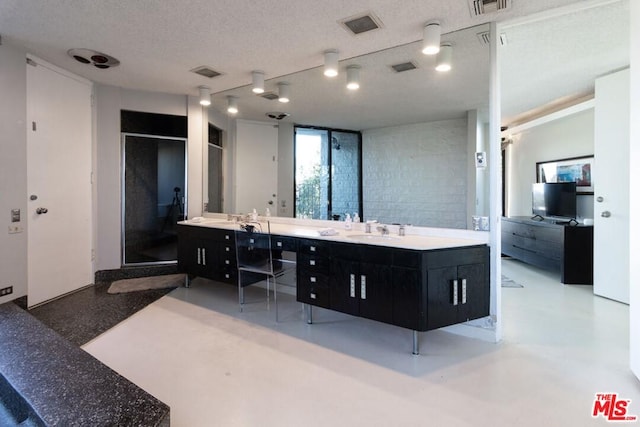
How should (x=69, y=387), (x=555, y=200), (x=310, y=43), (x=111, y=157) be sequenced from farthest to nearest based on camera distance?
(x=555, y=200) → (x=111, y=157) → (x=310, y=43) → (x=69, y=387)

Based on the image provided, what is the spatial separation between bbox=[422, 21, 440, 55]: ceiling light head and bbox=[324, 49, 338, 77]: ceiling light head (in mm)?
830

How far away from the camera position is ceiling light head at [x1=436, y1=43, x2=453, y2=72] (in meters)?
2.80

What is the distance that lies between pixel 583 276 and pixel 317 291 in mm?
3770

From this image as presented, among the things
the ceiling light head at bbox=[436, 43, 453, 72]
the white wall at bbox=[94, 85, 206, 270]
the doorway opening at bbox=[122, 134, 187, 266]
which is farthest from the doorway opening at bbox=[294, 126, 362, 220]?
the white wall at bbox=[94, 85, 206, 270]

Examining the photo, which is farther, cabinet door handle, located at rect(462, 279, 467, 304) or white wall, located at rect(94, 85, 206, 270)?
white wall, located at rect(94, 85, 206, 270)

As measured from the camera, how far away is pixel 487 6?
2373mm

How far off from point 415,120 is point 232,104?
2464 millimetres

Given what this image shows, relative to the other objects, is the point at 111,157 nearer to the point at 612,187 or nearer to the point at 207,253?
the point at 207,253

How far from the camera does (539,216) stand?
532cm

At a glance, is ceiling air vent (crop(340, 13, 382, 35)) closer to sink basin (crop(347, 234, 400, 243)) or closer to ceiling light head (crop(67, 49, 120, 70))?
sink basin (crop(347, 234, 400, 243))

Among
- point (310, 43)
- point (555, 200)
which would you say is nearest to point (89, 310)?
point (310, 43)

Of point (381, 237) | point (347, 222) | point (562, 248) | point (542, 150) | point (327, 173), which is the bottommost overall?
point (562, 248)

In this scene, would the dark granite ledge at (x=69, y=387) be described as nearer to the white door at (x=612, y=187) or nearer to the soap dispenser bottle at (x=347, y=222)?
the soap dispenser bottle at (x=347, y=222)

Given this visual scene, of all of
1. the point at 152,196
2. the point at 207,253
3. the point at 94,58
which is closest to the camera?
the point at 94,58
